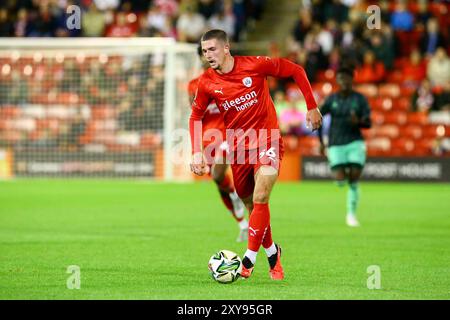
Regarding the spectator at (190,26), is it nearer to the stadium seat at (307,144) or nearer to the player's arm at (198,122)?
the stadium seat at (307,144)

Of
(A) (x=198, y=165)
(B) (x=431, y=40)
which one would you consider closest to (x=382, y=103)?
(B) (x=431, y=40)

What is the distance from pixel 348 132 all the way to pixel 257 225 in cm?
694

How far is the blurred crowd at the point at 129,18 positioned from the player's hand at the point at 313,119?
1981 centimetres

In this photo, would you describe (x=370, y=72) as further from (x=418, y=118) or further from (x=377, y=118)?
(x=418, y=118)

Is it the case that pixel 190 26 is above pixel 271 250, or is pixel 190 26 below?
above

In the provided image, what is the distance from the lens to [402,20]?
2850 centimetres

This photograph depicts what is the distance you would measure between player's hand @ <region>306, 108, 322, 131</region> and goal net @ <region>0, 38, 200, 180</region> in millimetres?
17083

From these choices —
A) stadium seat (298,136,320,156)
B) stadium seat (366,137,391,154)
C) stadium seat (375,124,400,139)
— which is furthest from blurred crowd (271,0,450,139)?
stadium seat (366,137,391,154)

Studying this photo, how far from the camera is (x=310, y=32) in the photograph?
2902cm

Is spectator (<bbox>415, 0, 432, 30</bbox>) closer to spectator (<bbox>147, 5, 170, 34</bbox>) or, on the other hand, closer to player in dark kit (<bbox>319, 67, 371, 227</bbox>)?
spectator (<bbox>147, 5, 170, 34</bbox>)

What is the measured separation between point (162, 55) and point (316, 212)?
9931 millimetres

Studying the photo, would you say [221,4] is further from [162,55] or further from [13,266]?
[13,266]

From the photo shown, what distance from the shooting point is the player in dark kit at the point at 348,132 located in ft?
51.8

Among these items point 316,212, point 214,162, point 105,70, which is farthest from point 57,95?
point 214,162
